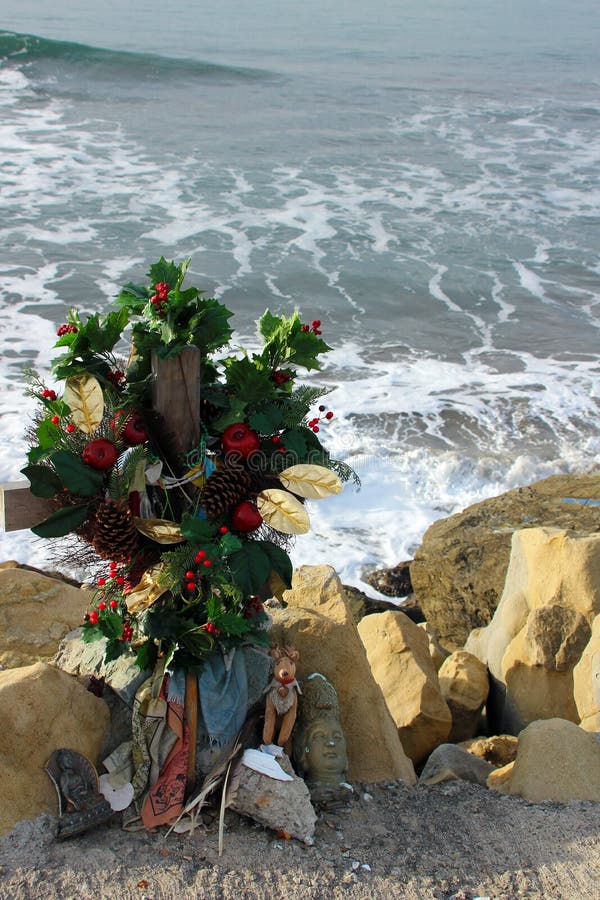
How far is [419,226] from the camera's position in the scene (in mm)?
18766

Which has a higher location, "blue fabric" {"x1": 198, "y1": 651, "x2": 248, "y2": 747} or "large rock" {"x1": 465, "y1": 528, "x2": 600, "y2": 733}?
"blue fabric" {"x1": 198, "y1": 651, "x2": 248, "y2": 747}

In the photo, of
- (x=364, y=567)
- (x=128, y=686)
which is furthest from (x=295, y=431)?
(x=364, y=567)

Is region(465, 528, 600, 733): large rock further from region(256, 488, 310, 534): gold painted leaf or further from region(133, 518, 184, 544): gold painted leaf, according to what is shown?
region(133, 518, 184, 544): gold painted leaf

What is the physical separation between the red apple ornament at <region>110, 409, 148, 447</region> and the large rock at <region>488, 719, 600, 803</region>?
2.22 meters

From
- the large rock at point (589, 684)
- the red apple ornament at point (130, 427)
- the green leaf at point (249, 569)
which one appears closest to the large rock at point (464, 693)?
the large rock at point (589, 684)

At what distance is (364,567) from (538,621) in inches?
132

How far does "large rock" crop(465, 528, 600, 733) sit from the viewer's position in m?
5.39

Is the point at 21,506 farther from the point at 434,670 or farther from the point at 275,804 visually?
the point at 434,670

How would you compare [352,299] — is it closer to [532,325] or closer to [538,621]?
[532,325]

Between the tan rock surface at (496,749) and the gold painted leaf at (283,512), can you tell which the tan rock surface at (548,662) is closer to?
the tan rock surface at (496,749)

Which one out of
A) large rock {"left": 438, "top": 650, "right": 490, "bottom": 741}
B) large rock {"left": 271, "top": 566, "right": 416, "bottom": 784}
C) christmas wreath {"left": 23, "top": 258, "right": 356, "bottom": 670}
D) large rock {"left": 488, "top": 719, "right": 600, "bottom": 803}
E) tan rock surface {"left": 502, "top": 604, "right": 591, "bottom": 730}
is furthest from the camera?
large rock {"left": 438, "top": 650, "right": 490, "bottom": 741}

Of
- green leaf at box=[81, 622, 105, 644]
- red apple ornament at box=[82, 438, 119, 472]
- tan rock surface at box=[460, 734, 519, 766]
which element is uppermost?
red apple ornament at box=[82, 438, 119, 472]

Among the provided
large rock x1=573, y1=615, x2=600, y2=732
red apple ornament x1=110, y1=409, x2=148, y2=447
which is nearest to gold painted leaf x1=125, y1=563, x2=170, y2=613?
red apple ornament x1=110, y1=409, x2=148, y2=447

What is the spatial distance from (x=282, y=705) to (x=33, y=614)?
1900 mm
